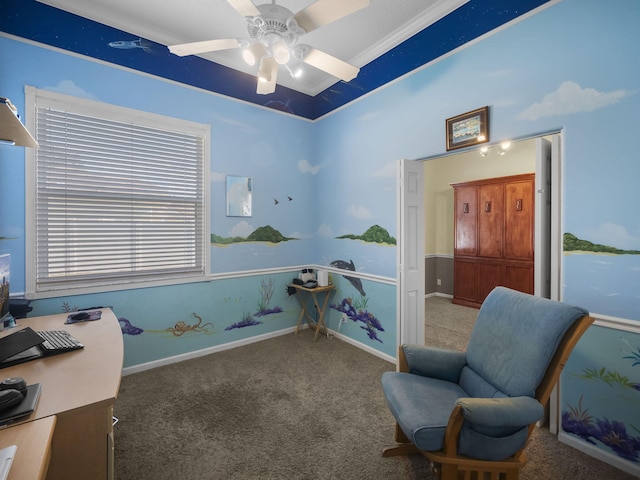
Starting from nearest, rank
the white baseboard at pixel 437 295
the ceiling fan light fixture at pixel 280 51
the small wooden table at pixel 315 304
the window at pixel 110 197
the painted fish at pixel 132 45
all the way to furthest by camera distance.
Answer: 1. the ceiling fan light fixture at pixel 280 51
2. the window at pixel 110 197
3. the painted fish at pixel 132 45
4. the small wooden table at pixel 315 304
5. the white baseboard at pixel 437 295

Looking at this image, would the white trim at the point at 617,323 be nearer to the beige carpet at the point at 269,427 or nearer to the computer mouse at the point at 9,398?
the beige carpet at the point at 269,427

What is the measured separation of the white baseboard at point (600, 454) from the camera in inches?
67.7

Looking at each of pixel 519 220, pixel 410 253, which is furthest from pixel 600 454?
pixel 519 220

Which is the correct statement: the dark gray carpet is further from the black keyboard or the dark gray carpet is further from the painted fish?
the painted fish

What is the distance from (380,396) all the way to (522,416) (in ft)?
4.49

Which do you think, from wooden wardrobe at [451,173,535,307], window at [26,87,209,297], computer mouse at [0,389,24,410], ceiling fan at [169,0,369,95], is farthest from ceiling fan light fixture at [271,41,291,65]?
wooden wardrobe at [451,173,535,307]

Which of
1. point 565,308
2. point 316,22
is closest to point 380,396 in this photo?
point 565,308

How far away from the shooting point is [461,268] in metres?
5.38

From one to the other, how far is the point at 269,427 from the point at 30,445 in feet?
5.00

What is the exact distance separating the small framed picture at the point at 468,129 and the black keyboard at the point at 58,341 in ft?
9.92

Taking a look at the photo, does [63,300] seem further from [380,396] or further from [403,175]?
[403,175]

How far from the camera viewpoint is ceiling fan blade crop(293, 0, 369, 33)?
1608 mm

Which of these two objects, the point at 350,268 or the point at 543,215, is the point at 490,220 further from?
the point at 543,215

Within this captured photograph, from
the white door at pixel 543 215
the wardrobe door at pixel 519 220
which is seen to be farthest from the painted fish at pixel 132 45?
A: the wardrobe door at pixel 519 220
